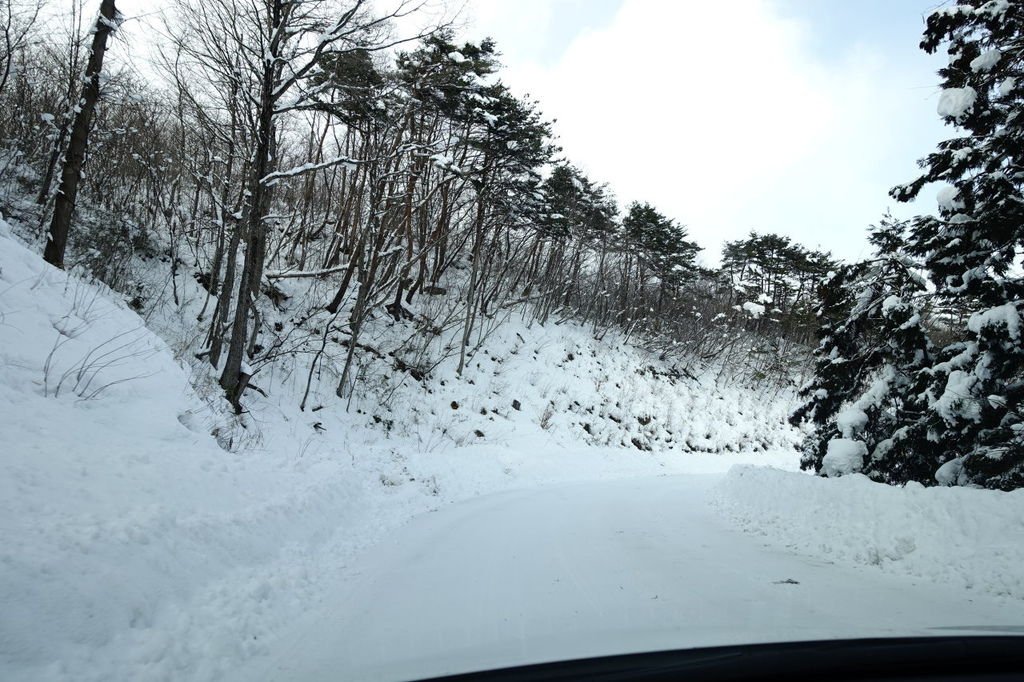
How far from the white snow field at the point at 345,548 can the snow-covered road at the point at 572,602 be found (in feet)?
0.11

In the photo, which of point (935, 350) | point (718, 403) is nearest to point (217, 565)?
point (935, 350)

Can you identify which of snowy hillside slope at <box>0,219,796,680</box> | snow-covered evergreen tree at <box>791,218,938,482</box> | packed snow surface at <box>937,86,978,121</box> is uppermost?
packed snow surface at <box>937,86,978,121</box>

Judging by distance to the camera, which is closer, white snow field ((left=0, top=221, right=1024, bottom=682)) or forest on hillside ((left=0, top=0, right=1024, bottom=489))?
white snow field ((left=0, top=221, right=1024, bottom=682))

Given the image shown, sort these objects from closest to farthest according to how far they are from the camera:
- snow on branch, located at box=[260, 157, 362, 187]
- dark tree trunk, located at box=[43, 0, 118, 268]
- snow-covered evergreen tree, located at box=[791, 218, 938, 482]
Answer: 1. snow on branch, located at box=[260, 157, 362, 187]
2. snow-covered evergreen tree, located at box=[791, 218, 938, 482]
3. dark tree trunk, located at box=[43, 0, 118, 268]

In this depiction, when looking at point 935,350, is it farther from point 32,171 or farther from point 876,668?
point 32,171

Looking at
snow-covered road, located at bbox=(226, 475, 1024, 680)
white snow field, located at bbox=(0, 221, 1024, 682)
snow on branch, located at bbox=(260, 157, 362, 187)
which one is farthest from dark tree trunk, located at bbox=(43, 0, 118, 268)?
snow-covered road, located at bbox=(226, 475, 1024, 680)

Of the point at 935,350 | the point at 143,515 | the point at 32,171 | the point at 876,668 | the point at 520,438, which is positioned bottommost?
the point at 520,438

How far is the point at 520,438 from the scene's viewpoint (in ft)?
54.9

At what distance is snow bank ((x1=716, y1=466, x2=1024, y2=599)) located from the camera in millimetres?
5012

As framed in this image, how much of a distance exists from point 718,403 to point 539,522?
2484cm

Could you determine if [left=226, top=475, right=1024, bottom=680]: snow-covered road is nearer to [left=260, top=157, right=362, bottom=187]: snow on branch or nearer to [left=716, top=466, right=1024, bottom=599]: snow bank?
[left=716, top=466, right=1024, bottom=599]: snow bank

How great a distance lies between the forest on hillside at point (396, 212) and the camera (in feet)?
24.6

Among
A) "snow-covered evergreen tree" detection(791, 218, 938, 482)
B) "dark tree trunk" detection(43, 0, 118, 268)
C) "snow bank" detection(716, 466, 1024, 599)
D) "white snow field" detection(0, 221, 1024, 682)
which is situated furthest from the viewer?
"dark tree trunk" detection(43, 0, 118, 268)

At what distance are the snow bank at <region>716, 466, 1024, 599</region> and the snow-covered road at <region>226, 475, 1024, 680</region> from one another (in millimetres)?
455
